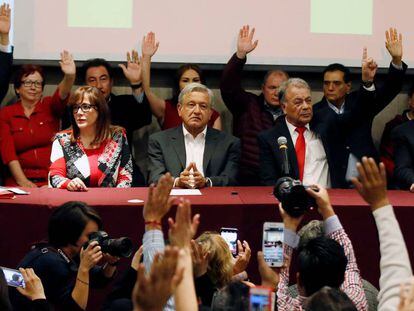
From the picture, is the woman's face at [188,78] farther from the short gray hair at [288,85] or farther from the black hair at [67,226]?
the black hair at [67,226]

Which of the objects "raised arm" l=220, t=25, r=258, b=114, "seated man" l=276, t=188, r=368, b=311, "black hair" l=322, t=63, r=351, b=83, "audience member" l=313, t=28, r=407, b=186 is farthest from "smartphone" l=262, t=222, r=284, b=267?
"black hair" l=322, t=63, r=351, b=83

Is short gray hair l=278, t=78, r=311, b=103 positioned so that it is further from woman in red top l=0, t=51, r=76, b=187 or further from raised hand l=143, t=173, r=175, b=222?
raised hand l=143, t=173, r=175, b=222

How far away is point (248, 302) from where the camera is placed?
193 cm

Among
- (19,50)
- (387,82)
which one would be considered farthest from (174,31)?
(387,82)

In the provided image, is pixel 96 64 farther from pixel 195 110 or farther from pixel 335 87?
pixel 335 87

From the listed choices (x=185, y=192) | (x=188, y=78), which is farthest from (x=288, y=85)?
(x=185, y=192)

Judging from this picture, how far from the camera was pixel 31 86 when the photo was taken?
4922 mm

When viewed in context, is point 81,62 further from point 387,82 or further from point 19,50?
point 387,82

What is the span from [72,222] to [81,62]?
2369mm

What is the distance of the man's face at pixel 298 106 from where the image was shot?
456 cm

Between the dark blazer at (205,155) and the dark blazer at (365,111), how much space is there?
0.61m

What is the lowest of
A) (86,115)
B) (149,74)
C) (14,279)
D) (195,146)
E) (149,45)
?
(14,279)

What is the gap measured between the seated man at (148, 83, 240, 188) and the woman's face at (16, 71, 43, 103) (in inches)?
31.8

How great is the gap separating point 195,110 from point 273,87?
0.77 meters
